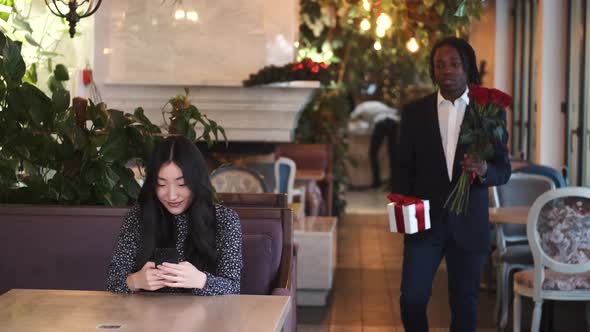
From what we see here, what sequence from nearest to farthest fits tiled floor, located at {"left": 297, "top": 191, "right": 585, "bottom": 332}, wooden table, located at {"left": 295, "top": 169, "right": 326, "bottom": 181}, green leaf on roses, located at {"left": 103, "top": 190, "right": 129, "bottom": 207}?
green leaf on roses, located at {"left": 103, "top": 190, "right": 129, "bottom": 207} < tiled floor, located at {"left": 297, "top": 191, "right": 585, "bottom": 332} < wooden table, located at {"left": 295, "top": 169, "right": 326, "bottom": 181}

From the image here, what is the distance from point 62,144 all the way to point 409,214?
1.86 metres

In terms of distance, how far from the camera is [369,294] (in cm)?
809

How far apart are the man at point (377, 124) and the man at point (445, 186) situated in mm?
13654

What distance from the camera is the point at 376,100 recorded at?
20.4 m

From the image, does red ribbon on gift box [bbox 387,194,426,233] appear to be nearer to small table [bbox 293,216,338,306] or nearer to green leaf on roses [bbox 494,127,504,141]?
green leaf on roses [bbox 494,127,504,141]

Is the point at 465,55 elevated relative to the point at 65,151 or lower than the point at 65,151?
elevated

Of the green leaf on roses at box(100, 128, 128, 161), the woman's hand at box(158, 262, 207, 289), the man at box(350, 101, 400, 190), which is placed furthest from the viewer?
the man at box(350, 101, 400, 190)

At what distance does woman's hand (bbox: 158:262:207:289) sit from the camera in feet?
10.2

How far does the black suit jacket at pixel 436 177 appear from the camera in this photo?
14.3 ft

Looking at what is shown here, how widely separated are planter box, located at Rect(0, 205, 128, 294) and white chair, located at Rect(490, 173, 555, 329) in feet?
9.87

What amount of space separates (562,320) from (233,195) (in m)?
2.85

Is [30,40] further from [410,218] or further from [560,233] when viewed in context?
[560,233]

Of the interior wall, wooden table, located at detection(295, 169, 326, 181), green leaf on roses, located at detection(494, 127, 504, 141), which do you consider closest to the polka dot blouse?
green leaf on roses, located at detection(494, 127, 504, 141)

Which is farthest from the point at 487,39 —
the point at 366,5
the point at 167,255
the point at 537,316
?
the point at 167,255
